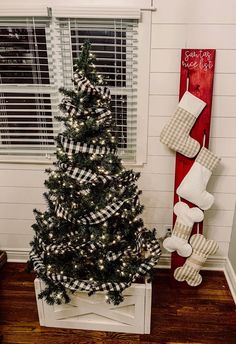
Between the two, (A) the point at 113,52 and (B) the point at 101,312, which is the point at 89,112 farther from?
(B) the point at 101,312

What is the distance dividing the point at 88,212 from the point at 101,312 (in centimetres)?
69

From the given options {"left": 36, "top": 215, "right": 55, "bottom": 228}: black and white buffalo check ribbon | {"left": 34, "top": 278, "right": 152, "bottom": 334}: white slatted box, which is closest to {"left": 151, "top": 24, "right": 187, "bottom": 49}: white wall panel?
{"left": 36, "top": 215, "right": 55, "bottom": 228}: black and white buffalo check ribbon

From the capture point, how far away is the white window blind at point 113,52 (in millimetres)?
2000

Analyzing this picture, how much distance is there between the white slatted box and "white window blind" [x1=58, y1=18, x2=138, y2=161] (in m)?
1.15

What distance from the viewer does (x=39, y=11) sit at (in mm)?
1952

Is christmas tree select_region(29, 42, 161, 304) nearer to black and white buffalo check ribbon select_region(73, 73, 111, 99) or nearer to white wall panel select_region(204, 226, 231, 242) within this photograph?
black and white buffalo check ribbon select_region(73, 73, 111, 99)

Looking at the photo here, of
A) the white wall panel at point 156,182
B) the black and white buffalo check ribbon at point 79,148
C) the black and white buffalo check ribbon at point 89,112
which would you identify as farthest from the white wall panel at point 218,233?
the black and white buffalo check ribbon at point 89,112

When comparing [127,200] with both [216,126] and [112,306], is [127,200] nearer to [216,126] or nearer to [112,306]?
[112,306]

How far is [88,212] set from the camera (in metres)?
1.74

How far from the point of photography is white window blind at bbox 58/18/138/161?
2000 millimetres

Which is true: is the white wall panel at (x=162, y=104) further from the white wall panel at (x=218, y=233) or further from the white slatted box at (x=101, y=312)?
the white slatted box at (x=101, y=312)

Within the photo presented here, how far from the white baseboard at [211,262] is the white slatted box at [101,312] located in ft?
2.24

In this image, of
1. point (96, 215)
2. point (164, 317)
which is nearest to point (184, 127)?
point (96, 215)

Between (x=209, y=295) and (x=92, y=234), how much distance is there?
1.13m
